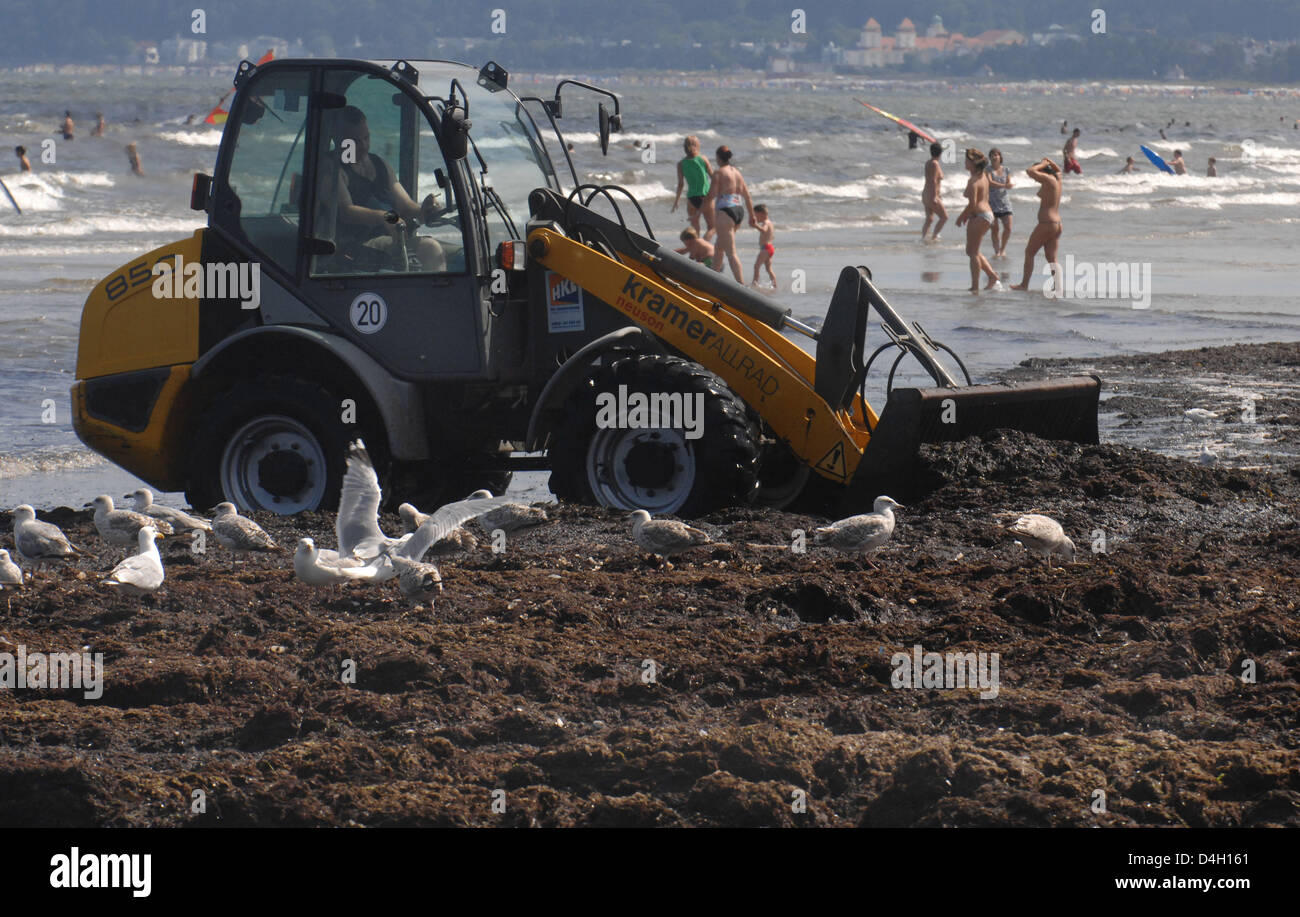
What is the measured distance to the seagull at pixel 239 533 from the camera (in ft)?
25.7

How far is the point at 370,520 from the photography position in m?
7.41

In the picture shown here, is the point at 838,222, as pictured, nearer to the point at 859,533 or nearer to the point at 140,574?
the point at 859,533

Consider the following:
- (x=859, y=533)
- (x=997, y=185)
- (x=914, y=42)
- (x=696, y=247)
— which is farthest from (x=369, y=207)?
(x=914, y=42)

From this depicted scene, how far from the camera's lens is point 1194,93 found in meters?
163

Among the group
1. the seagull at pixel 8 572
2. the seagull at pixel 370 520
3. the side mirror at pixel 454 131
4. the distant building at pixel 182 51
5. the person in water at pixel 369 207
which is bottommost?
the seagull at pixel 8 572

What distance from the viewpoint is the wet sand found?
15.7 ft

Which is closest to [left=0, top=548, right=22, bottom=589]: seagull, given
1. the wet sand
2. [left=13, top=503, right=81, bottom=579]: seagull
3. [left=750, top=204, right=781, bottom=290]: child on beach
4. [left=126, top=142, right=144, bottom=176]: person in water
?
the wet sand

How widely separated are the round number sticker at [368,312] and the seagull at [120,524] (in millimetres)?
1451

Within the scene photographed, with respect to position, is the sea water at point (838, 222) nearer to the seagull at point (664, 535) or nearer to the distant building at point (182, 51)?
the seagull at point (664, 535)

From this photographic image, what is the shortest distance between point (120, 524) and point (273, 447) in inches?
43.3

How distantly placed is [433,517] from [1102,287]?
1681cm

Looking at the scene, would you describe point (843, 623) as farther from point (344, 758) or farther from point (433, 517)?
point (344, 758)

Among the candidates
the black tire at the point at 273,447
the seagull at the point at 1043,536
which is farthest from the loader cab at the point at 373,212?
the seagull at the point at 1043,536

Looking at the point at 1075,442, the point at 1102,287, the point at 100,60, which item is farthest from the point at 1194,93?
the point at 1075,442
